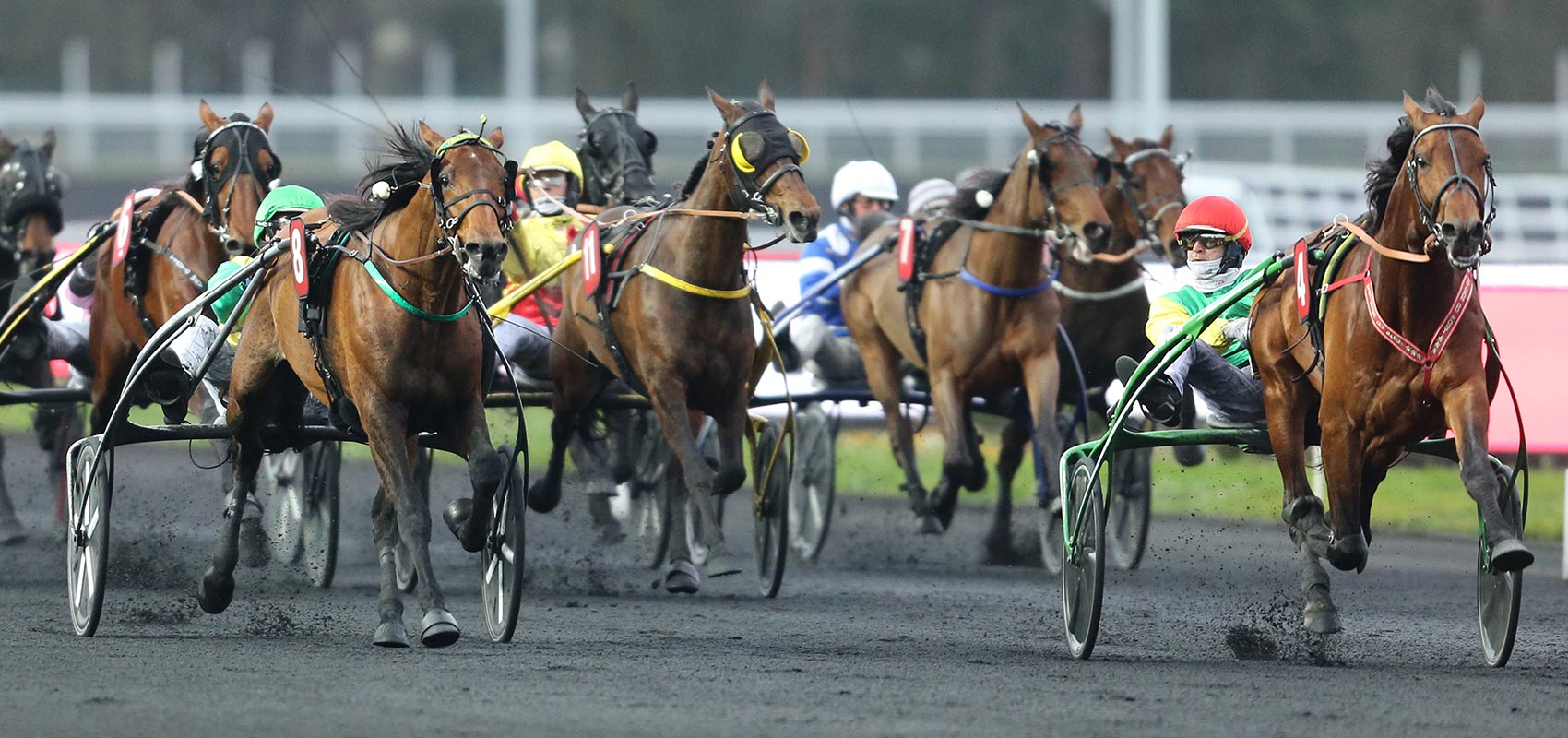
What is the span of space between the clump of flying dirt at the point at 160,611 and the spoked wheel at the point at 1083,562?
117 inches

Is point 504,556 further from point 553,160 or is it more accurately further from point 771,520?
point 553,160

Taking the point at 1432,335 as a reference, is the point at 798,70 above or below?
above

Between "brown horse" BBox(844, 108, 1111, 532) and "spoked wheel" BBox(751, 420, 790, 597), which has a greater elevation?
"brown horse" BBox(844, 108, 1111, 532)

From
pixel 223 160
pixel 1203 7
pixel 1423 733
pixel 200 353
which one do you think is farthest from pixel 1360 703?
pixel 1203 7

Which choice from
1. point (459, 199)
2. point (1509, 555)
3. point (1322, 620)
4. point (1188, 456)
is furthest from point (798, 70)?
point (1509, 555)

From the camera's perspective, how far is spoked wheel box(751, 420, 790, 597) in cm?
975

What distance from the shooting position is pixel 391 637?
7605 mm

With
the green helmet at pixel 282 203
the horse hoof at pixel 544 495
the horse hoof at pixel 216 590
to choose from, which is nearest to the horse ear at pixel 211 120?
the green helmet at pixel 282 203

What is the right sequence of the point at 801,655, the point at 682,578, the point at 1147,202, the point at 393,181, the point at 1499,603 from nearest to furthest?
the point at 1499,603 < the point at 801,655 < the point at 393,181 < the point at 682,578 < the point at 1147,202

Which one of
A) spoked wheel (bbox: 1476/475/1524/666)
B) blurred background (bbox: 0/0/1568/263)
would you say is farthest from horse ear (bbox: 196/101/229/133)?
blurred background (bbox: 0/0/1568/263)

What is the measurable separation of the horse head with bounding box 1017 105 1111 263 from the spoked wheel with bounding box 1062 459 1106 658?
8.08ft

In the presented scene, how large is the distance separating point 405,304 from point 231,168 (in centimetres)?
213

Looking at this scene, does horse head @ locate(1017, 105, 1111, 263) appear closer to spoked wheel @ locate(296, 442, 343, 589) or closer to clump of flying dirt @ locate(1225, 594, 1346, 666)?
clump of flying dirt @ locate(1225, 594, 1346, 666)

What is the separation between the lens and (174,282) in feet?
31.7
